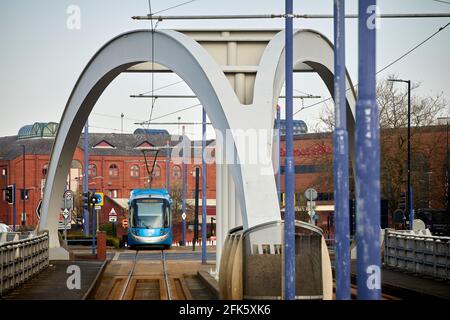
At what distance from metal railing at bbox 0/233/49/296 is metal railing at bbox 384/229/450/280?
11.7 metres

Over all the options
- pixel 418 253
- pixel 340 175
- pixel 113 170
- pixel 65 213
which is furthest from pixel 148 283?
pixel 113 170

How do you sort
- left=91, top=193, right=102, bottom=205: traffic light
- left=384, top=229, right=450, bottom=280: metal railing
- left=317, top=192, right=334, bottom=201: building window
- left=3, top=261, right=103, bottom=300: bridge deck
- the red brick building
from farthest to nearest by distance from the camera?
left=317, top=192, right=334, bottom=201: building window → the red brick building → left=91, top=193, right=102, bottom=205: traffic light → left=384, top=229, right=450, bottom=280: metal railing → left=3, top=261, right=103, bottom=300: bridge deck

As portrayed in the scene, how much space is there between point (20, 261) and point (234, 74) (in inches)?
316

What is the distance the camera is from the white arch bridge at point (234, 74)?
27.3 metres

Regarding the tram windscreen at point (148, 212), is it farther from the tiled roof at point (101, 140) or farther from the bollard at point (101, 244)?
the tiled roof at point (101, 140)

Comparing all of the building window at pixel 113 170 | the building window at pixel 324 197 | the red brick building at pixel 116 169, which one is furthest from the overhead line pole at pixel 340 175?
the building window at pixel 113 170

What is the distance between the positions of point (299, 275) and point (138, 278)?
2060cm

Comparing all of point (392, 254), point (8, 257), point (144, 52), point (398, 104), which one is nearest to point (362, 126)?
point (8, 257)

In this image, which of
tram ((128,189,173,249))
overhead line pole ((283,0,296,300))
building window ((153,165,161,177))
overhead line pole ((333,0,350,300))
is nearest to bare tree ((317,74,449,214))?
tram ((128,189,173,249))

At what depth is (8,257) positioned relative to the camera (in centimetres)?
2697

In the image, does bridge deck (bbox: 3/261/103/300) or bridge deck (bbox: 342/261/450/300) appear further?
bridge deck (bbox: 342/261/450/300)

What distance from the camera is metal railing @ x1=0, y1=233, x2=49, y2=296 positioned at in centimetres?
2611

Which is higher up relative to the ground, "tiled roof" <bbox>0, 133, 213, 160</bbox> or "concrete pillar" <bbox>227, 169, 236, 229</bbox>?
"tiled roof" <bbox>0, 133, 213, 160</bbox>

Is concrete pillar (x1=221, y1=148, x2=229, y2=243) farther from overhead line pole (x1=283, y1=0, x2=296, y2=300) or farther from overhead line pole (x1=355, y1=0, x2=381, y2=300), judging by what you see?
overhead line pole (x1=355, y1=0, x2=381, y2=300)
